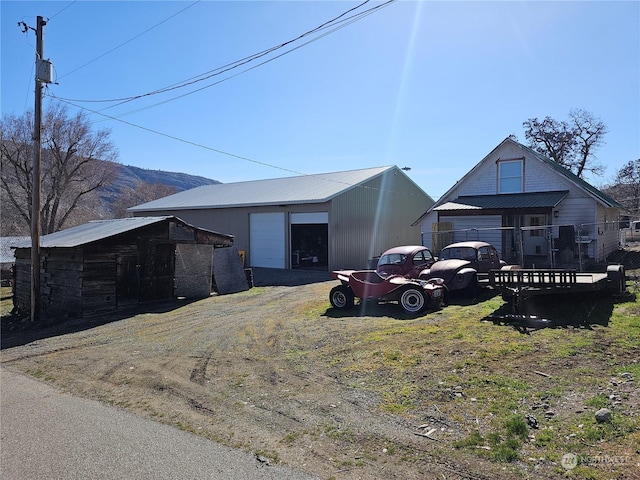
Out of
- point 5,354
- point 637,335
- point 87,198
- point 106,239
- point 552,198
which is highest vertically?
point 87,198

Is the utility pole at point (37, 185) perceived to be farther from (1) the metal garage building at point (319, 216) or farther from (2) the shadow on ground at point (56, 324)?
(1) the metal garage building at point (319, 216)

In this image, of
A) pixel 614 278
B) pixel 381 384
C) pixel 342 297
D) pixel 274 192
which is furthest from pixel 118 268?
pixel 274 192

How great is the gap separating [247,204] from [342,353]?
20.9 m

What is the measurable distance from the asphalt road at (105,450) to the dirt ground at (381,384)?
0.84 ft

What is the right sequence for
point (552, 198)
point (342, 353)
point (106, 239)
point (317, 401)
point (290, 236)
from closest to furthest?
point (317, 401) → point (342, 353) → point (106, 239) → point (552, 198) → point (290, 236)

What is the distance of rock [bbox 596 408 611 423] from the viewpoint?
14.2 feet

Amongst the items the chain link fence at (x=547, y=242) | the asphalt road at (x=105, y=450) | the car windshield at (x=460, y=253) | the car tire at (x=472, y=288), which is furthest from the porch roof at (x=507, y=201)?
the asphalt road at (x=105, y=450)

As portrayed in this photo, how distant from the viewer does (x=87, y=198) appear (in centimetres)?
4894

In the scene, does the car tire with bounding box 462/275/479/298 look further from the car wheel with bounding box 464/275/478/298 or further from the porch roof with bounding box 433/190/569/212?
the porch roof with bounding box 433/190/569/212

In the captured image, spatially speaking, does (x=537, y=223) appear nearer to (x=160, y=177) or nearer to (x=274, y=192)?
(x=274, y=192)

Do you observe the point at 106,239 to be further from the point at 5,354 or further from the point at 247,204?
the point at 247,204

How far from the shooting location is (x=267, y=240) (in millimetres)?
26938

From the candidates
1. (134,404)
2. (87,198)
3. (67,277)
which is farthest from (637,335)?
(87,198)

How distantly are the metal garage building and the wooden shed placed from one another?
844 centimetres
